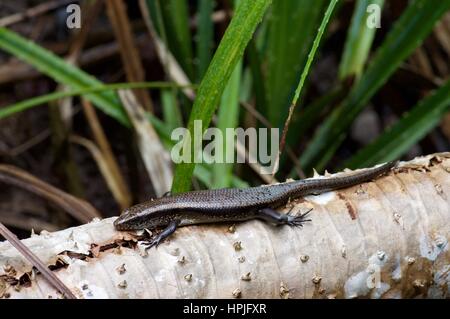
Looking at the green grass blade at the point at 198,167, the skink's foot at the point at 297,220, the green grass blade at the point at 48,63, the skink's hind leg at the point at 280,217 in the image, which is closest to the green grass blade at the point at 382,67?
the green grass blade at the point at 198,167

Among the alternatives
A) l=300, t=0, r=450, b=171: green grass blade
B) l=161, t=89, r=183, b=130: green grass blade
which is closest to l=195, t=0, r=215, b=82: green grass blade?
l=161, t=89, r=183, b=130: green grass blade

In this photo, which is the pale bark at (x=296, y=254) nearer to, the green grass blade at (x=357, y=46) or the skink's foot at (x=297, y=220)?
the skink's foot at (x=297, y=220)

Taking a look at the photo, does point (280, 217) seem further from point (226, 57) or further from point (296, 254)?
point (226, 57)

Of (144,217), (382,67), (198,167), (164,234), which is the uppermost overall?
(382,67)

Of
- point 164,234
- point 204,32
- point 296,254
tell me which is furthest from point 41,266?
point 204,32

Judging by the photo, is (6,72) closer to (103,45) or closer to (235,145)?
(103,45)

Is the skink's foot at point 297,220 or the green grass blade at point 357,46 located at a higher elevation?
the green grass blade at point 357,46

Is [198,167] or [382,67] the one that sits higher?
[382,67]

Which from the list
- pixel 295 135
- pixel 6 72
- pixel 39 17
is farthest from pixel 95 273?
pixel 39 17
